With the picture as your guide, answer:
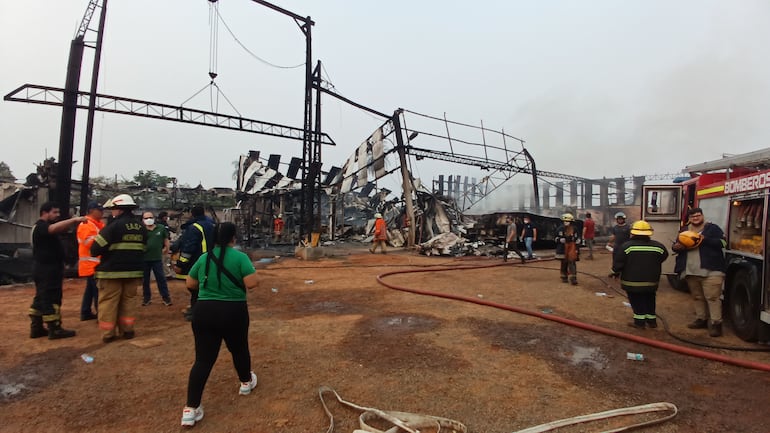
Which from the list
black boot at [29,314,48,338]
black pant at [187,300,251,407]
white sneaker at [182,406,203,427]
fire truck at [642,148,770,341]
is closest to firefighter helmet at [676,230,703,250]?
fire truck at [642,148,770,341]

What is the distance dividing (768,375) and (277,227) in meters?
19.2

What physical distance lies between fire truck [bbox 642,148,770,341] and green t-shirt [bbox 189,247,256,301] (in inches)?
205

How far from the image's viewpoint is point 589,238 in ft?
43.8

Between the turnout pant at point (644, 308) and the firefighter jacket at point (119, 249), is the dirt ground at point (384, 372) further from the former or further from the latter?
the firefighter jacket at point (119, 249)

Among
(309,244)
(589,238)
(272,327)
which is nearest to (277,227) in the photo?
(309,244)

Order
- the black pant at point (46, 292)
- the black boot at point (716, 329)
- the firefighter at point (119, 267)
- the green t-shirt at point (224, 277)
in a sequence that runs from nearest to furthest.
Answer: the green t-shirt at point (224, 277)
the firefighter at point (119, 267)
the black pant at point (46, 292)
the black boot at point (716, 329)

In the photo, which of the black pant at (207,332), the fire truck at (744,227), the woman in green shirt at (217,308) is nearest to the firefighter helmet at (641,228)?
the fire truck at (744,227)

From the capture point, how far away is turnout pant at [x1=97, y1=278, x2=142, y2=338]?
14.9 ft

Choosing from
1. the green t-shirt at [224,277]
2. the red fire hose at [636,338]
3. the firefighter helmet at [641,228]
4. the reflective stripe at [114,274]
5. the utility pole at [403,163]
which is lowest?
the red fire hose at [636,338]

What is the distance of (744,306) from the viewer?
4770 millimetres

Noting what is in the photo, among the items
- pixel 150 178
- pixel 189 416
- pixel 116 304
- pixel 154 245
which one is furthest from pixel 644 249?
pixel 150 178

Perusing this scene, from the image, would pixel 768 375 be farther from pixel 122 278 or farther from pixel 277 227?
pixel 277 227

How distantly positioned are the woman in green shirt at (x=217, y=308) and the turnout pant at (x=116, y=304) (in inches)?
86.4

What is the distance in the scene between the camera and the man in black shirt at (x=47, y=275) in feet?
15.1
